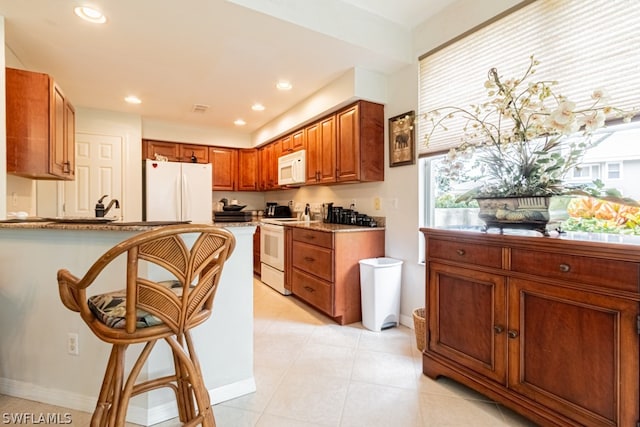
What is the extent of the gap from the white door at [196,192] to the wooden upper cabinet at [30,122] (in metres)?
1.87

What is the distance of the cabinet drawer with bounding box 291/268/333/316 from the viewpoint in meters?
2.83

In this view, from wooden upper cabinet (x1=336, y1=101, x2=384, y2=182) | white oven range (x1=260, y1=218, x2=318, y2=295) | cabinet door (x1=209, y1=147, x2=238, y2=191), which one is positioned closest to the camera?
wooden upper cabinet (x1=336, y1=101, x2=384, y2=182)

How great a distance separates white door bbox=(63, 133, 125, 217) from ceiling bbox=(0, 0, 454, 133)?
783 millimetres

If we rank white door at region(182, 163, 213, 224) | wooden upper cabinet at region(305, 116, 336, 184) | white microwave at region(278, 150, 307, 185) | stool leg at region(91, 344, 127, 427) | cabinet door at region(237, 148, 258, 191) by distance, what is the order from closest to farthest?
stool leg at region(91, 344, 127, 427) → wooden upper cabinet at region(305, 116, 336, 184) → white microwave at region(278, 150, 307, 185) → white door at region(182, 163, 213, 224) → cabinet door at region(237, 148, 258, 191)

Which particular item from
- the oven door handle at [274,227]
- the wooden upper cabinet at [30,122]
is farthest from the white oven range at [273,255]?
the wooden upper cabinet at [30,122]

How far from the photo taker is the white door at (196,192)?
13.9 ft

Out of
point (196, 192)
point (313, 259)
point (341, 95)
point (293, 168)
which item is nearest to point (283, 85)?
point (341, 95)

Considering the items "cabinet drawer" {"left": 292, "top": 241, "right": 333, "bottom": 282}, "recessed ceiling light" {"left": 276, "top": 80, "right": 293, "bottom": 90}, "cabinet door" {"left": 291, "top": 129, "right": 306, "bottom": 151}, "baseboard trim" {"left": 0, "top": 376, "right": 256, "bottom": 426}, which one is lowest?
"baseboard trim" {"left": 0, "top": 376, "right": 256, "bottom": 426}

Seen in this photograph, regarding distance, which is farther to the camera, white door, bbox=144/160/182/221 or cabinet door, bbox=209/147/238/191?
cabinet door, bbox=209/147/238/191

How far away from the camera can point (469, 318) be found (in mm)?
1725

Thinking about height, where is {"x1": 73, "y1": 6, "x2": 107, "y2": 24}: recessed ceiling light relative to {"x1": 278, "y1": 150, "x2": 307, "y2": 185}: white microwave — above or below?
above

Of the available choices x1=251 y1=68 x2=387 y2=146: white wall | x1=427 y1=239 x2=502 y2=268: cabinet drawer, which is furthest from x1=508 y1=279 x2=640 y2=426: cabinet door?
x1=251 y1=68 x2=387 y2=146: white wall

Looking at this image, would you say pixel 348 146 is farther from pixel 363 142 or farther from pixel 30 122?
pixel 30 122

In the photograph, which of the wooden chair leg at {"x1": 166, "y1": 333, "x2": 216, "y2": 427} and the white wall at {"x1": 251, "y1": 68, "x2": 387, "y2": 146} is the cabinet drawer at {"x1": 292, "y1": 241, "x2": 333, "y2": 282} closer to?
the white wall at {"x1": 251, "y1": 68, "x2": 387, "y2": 146}
